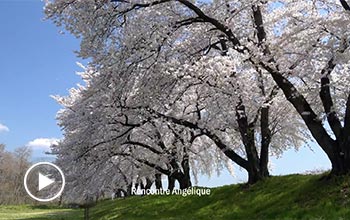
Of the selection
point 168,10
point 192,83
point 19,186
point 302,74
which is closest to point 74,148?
point 192,83

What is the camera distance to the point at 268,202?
47.7 ft

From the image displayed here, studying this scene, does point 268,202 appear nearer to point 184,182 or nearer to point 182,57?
point 182,57

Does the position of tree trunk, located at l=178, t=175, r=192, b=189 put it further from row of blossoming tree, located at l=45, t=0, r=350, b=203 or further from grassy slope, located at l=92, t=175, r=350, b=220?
row of blossoming tree, located at l=45, t=0, r=350, b=203

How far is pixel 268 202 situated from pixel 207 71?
510 centimetres

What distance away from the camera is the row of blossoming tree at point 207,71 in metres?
13.3

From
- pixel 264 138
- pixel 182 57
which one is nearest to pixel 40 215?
pixel 264 138

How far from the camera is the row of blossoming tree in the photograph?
43.6 feet

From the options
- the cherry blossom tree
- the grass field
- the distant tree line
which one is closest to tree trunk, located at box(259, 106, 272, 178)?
the cherry blossom tree

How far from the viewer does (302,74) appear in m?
14.9

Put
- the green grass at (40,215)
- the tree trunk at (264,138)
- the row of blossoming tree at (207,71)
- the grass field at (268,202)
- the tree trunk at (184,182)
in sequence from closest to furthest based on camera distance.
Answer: the grass field at (268,202) < the row of blossoming tree at (207,71) < the tree trunk at (264,138) < the tree trunk at (184,182) < the green grass at (40,215)

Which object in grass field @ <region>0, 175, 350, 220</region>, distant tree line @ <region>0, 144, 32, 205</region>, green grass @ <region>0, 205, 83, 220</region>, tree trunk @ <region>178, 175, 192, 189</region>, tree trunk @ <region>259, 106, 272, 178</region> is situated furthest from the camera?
distant tree line @ <region>0, 144, 32, 205</region>

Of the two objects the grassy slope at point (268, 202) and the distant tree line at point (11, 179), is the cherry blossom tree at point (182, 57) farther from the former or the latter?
the distant tree line at point (11, 179)

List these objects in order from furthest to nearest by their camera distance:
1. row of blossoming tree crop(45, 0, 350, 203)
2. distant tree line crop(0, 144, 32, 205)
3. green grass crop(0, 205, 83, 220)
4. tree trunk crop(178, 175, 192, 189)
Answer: distant tree line crop(0, 144, 32, 205), green grass crop(0, 205, 83, 220), tree trunk crop(178, 175, 192, 189), row of blossoming tree crop(45, 0, 350, 203)

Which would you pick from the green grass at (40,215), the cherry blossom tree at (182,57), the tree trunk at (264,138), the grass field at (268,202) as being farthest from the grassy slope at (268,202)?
the green grass at (40,215)
